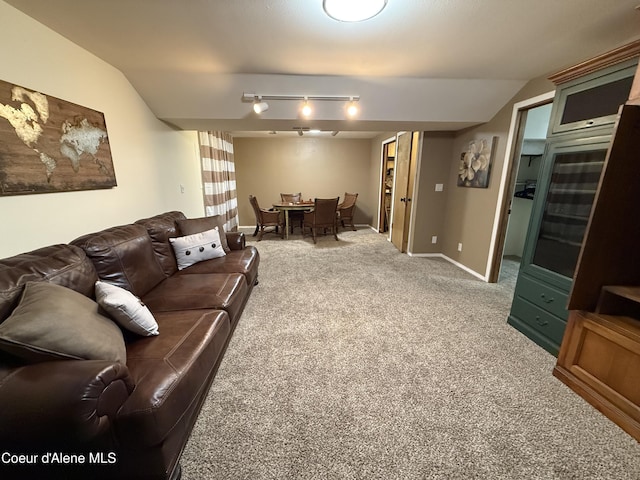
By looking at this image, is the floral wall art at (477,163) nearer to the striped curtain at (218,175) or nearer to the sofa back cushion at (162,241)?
the sofa back cushion at (162,241)

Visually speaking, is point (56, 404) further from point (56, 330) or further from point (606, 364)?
point (606, 364)

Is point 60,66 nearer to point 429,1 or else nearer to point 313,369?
point 429,1

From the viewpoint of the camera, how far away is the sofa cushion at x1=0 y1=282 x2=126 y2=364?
0.87 meters

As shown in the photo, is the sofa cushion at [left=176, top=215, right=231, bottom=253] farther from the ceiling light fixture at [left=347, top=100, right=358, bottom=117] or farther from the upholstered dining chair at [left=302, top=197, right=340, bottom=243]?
the upholstered dining chair at [left=302, top=197, right=340, bottom=243]

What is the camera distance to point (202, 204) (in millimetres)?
4102

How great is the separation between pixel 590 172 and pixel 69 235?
3.61 metres

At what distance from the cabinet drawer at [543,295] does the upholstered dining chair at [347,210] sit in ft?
13.0

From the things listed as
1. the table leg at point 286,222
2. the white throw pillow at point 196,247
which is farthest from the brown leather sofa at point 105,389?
the table leg at point 286,222

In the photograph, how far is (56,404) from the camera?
2.52 feet

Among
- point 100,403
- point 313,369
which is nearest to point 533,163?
point 313,369

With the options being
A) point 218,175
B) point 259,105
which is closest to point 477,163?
point 259,105

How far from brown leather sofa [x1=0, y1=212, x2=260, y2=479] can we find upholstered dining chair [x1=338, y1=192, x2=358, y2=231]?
433 cm

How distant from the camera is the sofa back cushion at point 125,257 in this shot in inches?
62.8

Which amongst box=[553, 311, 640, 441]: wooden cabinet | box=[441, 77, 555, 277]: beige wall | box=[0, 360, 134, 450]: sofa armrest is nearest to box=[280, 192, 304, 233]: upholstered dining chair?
box=[441, 77, 555, 277]: beige wall
